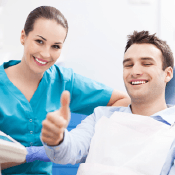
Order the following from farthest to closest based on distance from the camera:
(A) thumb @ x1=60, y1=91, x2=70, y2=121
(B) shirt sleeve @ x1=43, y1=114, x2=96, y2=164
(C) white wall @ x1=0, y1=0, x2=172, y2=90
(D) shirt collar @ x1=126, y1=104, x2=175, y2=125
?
1. (C) white wall @ x1=0, y1=0, x2=172, y2=90
2. (D) shirt collar @ x1=126, y1=104, x2=175, y2=125
3. (B) shirt sleeve @ x1=43, y1=114, x2=96, y2=164
4. (A) thumb @ x1=60, y1=91, x2=70, y2=121

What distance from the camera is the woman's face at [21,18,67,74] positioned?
1041 millimetres

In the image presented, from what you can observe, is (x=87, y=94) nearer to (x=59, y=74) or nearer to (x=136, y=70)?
(x=59, y=74)

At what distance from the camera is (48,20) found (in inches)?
41.5

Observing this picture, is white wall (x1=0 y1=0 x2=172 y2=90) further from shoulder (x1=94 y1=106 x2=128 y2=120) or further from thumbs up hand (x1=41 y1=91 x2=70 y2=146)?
thumbs up hand (x1=41 y1=91 x2=70 y2=146)

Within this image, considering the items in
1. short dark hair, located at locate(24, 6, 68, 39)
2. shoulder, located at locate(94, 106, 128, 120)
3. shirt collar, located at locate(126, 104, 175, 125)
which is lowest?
shoulder, located at locate(94, 106, 128, 120)

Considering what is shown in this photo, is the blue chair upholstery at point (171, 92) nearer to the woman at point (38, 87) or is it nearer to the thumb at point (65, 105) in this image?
the woman at point (38, 87)

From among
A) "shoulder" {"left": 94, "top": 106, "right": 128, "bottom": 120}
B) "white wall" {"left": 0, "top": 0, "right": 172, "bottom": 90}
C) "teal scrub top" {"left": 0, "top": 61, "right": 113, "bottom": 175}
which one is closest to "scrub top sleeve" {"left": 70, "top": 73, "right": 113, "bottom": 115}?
"teal scrub top" {"left": 0, "top": 61, "right": 113, "bottom": 175}

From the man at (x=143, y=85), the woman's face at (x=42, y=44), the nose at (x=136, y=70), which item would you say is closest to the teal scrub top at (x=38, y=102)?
the woman's face at (x=42, y=44)

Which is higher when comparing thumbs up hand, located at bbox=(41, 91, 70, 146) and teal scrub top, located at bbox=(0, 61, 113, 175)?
thumbs up hand, located at bbox=(41, 91, 70, 146)

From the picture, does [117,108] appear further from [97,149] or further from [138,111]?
[97,149]

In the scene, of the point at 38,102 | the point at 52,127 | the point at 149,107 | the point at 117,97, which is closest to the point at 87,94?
the point at 117,97

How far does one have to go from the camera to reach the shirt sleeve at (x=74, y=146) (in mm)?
695

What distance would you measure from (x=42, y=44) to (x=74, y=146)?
54 centimetres

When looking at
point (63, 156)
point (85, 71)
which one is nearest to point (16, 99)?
point (63, 156)
